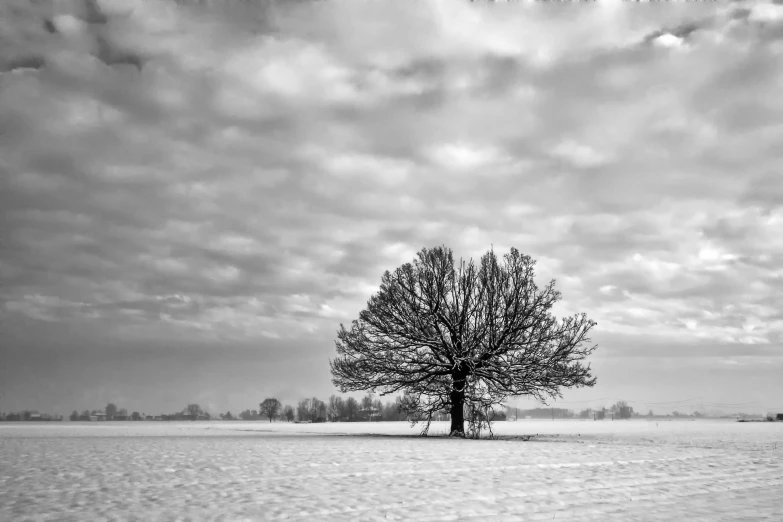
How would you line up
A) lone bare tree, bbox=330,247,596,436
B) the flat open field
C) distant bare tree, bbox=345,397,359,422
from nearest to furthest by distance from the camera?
1. the flat open field
2. lone bare tree, bbox=330,247,596,436
3. distant bare tree, bbox=345,397,359,422

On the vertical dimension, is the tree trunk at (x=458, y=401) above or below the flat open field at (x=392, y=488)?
above

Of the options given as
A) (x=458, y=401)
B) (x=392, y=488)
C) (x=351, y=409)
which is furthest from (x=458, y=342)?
(x=351, y=409)

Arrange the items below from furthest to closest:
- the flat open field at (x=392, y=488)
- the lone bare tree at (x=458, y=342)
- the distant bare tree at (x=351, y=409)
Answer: the distant bare tree at (x=351, y=409)
the lone bare tree at (x=458, y=342)
the flat open field at (x=392, y=488)

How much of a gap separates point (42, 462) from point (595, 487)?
1841 centimetres

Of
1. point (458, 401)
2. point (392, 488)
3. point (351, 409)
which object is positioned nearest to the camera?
point (392, 488)

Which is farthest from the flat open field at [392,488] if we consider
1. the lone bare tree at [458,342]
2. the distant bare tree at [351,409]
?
the distant bare tree at [351,409]

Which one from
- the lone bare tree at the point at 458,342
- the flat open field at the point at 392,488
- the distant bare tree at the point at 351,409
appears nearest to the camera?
the flat open field at the point at 392,488

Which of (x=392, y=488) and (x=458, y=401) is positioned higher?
(x=458, y=401)

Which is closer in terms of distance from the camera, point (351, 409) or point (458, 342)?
point (458, 342)

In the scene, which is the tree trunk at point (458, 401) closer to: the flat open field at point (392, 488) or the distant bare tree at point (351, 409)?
the flat open field at point (392, 488)

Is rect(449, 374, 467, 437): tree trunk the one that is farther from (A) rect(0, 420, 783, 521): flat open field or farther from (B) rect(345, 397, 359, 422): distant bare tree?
(B) rect(345, 397, 359, 422): distant bare tree

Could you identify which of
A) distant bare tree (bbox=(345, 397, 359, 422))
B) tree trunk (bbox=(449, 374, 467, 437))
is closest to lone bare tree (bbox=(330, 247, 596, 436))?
tree trunk (bbox=(449, 374, 467, 437))

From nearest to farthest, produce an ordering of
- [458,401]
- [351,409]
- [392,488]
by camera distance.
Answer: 1. [392,488]
2. [458,401]
3. [351,409]

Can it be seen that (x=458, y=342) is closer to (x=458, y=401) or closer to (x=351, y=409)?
(x=458, y=401)
